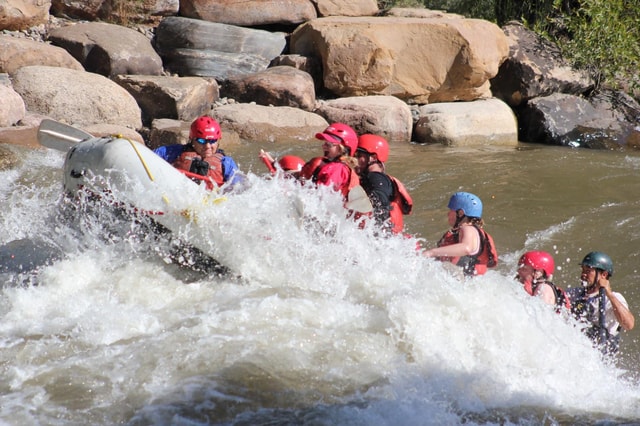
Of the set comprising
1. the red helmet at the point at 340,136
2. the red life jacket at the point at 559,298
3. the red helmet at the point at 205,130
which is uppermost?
the red helmet at the point at 340,136

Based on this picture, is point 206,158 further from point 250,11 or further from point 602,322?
point 250,11

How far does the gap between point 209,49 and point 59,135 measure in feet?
24.6

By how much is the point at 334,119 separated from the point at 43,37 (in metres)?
4.93

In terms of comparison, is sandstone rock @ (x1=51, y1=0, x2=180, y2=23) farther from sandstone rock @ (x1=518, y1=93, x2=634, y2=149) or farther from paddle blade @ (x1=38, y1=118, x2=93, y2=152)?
paddle blade @ (x1=38, y1=118, x2=93, y2=152)

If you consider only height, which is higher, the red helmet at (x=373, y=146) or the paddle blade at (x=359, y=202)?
the red helmet at (x=373, y=146)

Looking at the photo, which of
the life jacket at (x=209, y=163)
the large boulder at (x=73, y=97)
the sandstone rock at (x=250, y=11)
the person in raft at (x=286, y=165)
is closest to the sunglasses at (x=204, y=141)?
the life jacket at (x=209, y=163)

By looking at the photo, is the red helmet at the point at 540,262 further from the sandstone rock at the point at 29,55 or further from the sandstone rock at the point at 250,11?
the sandstone rock at the point at 250,11

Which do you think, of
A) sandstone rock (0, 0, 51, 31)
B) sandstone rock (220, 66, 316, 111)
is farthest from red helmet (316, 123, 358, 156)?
sandstone rock (0, 0, 51, 31)

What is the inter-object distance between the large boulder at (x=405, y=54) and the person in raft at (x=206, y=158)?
23.5ft

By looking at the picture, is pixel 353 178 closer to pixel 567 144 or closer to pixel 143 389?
pixel 143 389

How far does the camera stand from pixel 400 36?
13.2m

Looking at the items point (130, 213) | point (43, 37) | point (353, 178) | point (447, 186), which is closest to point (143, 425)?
point (130, 213)

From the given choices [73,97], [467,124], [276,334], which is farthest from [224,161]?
[467,124]

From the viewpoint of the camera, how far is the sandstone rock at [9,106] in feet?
31.9
